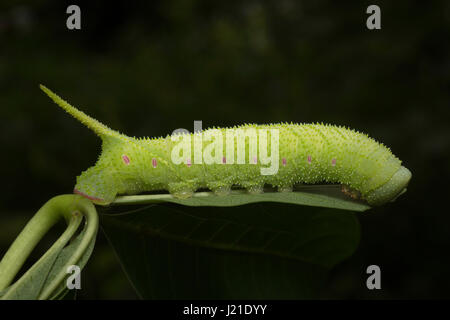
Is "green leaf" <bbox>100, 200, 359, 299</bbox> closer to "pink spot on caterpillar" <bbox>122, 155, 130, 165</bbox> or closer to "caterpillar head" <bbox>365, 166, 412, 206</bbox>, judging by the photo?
"caterpillar head" <bbox>365, 166, 412, 206</bbox>

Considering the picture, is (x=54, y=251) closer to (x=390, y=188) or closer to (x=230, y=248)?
(x=230, y=248)

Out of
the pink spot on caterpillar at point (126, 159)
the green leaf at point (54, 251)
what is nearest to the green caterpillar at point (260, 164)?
the pink spot on caterpillar at point (126, 159)

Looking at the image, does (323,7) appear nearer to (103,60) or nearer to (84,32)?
(103,60)

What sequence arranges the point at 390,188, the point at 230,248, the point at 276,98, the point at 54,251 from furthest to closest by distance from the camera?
the point at 276,98 → the point at 390,188 → the point at 230,248 → the point at 54,251

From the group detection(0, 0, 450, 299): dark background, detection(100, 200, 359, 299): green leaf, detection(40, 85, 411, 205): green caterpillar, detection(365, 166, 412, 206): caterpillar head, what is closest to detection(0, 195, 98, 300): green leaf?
detection(100, 200, 359, 299): green leaf

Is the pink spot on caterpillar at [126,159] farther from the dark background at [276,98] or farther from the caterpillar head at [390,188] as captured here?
the dark background at [276,98]

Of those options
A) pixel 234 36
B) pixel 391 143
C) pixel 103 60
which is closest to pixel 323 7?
pixel 234 36

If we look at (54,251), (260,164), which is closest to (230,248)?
(260,164)
